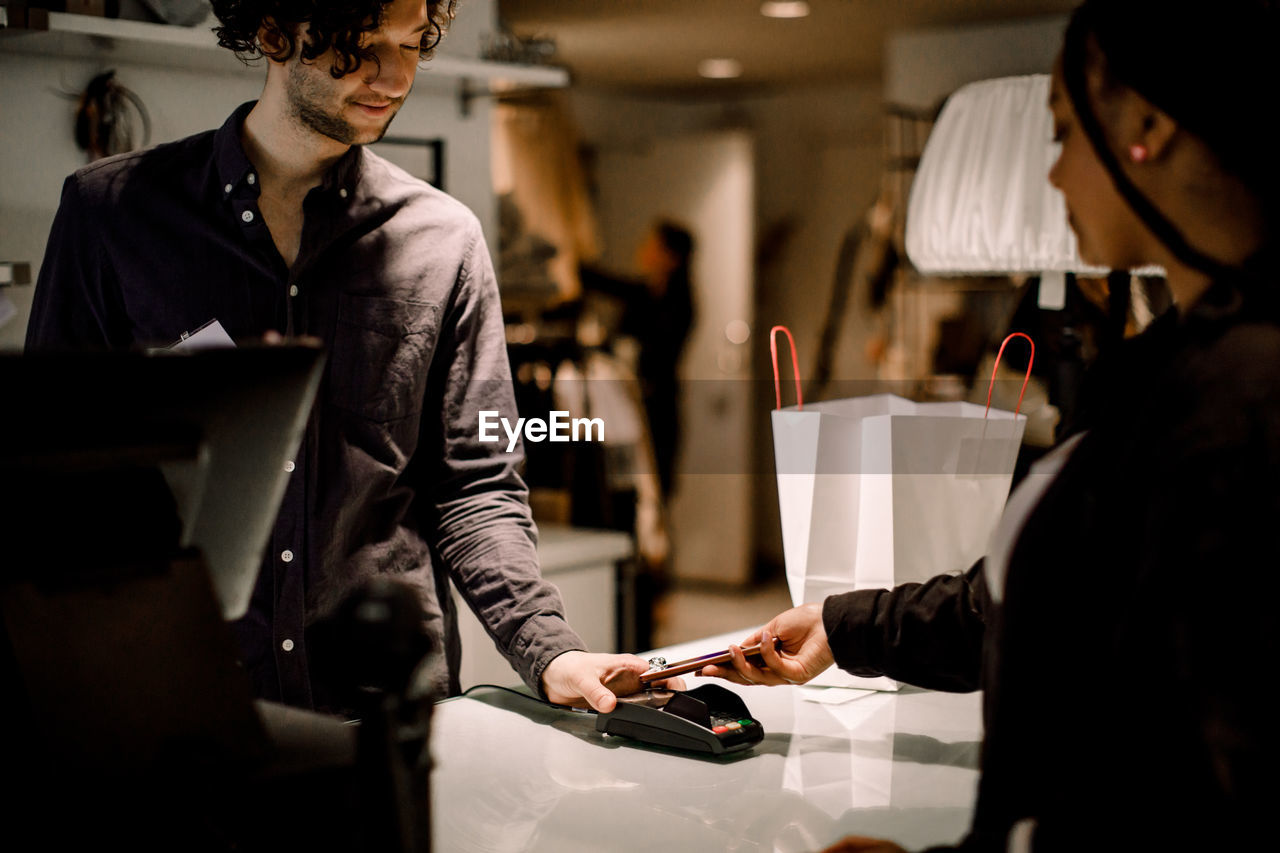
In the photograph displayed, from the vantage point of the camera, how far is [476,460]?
5.38ft

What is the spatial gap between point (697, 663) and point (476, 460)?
47 cm

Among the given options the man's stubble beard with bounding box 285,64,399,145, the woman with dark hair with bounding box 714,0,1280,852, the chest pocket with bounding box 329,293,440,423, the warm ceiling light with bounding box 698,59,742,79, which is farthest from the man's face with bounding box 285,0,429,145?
the warm ceiling light with bounding box 698,59,742,79

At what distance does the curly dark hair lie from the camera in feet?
4.77

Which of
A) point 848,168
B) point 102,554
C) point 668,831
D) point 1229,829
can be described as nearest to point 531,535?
point 668,831

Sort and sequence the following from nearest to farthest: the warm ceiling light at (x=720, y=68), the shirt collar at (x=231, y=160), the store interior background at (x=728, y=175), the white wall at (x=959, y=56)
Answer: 1. the shirt collar at (x=231, y=160)
2. the store interior background at (x=728, y=175)
3. the white wall at (x=959, y=56)
4. the warm ceiling light at (x=720, y=68)

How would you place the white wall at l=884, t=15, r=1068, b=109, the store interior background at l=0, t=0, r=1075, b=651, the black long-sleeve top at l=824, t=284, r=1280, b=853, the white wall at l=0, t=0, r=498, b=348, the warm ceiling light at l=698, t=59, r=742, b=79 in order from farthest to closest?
the warm ceiling light at l=698, t=59, r=742, b=79 < the white wall at l=884, t=15, r=1068, b=109 < the store interior background at l=0, t=0, r=1075, b=651 < the white wall at l=0, t=0, r=498, b=348 < the black long-sleeve top at l=824, t=284, r=1280, b=853

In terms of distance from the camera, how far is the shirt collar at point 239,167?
4.98ft

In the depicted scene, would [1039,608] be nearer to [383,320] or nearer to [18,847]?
[18,847]

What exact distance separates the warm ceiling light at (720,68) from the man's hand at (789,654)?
546 centimetres

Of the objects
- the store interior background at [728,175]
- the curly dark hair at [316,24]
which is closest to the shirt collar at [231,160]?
the curly dark hair at [316,24]

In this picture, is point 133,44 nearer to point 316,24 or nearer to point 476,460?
point 316,24

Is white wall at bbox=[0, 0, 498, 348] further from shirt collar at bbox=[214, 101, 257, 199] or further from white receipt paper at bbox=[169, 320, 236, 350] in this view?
white receipt paper at bbox=[169, 320, 236, 350]

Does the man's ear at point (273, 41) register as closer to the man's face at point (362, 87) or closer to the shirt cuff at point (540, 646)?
the man's face at point (362, 87)

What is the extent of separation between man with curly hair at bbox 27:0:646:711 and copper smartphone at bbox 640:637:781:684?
63 mm
